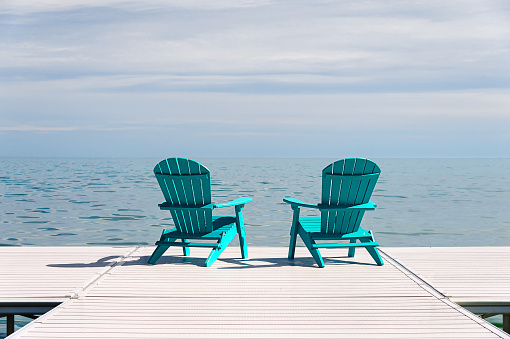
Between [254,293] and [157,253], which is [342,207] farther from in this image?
[157,253]

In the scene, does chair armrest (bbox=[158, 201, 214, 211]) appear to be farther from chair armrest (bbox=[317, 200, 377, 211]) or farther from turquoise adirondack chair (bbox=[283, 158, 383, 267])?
chair armrest (bbox=[317, 200, 377, 211])

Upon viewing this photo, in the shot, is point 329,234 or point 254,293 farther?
point 329,234

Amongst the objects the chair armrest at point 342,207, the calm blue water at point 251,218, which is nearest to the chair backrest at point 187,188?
the chair armrest at point 342,207

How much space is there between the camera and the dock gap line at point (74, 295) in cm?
293

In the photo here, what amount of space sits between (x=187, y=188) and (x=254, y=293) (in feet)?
4.08

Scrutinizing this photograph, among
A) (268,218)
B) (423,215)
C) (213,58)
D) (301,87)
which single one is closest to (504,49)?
(301,87)

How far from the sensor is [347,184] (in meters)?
4.54

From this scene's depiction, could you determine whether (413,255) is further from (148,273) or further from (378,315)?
(148,273)

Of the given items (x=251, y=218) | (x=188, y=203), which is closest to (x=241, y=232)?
(x=188, y=203)

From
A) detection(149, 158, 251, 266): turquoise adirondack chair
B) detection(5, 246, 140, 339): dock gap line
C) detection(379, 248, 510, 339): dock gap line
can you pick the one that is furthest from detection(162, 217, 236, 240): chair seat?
detection(379, 248, 510, 339): dock gap line

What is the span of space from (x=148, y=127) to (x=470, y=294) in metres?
49.8

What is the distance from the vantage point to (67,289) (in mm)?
3760

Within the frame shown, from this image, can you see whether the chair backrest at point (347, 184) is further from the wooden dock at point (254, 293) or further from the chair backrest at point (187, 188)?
the chair backrest at point (187, 188)

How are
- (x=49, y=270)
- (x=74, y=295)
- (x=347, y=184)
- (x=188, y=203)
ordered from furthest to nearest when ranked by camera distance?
1. (x=188, y=203)
2. (x=347, y=184)
3. (x=49, y=270)
4. (x=74, y=295)
